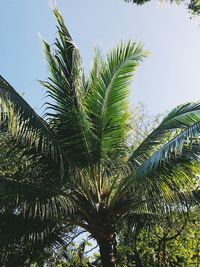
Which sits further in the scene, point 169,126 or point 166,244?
point 166,244

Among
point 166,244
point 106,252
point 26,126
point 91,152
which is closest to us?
point 26,126

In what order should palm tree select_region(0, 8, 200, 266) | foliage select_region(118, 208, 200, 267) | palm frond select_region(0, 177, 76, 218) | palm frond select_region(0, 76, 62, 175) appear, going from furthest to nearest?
foliage select_region(118, 208, 200, 267)
palm tree select_region(0, 8, 200, 266)
palm frond select_region(0, 177, 76, 218)
palm frond select_region(0, 76, 62, 175)

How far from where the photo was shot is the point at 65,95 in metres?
8.16

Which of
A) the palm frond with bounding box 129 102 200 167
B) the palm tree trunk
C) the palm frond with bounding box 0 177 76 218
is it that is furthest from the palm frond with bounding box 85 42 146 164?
the palm tree trunk

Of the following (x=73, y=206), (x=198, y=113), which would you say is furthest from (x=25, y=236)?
(x=198, y=113)

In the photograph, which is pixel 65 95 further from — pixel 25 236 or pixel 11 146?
pixel 25 236

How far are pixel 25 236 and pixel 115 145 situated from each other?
103 inches

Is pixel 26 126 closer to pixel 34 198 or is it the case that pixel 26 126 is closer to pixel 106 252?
pixel 34 198

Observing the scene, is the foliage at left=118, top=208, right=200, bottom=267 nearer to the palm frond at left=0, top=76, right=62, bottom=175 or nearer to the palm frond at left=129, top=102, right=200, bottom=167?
the palm frond at left=129, top=102, right=200, bottom=167

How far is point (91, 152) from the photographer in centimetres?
818

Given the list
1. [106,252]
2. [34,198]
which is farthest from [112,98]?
[106,252]

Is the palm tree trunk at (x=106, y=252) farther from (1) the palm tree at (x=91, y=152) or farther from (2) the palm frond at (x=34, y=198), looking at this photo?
(2) the palm frond at (x=34, y=198)

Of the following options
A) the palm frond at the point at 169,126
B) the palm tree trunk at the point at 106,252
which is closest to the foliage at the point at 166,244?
the palm frond at the point at 169,126

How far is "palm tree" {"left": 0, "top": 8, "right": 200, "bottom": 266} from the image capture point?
7652 millimetres
